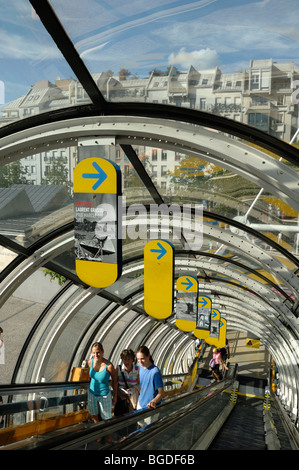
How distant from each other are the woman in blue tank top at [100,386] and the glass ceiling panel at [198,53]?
4057mm

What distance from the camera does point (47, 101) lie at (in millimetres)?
6055

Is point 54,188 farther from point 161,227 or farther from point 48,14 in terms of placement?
point 48,14

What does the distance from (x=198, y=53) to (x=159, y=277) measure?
13.0ft

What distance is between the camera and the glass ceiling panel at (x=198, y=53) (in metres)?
4.36

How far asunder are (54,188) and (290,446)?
20.8 ft

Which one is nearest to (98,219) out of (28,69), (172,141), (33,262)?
(172,141)

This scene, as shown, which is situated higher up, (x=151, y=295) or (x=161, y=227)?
(x=161, y=227)

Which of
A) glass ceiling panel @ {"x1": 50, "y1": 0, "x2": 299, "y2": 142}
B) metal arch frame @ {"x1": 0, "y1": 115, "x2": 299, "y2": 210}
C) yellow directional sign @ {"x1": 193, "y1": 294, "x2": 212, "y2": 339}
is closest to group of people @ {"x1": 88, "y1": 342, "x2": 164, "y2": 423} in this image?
metal arch frame @ {"x1": 0, "y1": 115, "x2": 299, "y2": 210}

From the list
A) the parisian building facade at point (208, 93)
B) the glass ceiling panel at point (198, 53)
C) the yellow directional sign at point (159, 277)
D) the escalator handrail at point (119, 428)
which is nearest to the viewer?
the escalator handrail at point (119, 428)

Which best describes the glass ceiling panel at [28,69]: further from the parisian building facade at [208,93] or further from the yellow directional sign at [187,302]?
the yellow directional sign at [187,302]

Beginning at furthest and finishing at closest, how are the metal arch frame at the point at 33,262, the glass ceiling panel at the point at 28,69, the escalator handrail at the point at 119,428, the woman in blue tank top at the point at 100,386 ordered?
the metal arch frame at the point at 33,262
the woman in blue tank top at the point at 100,386
the glass ceiling panel at the point at 28,69
the escalator handrail at the point at 119,428

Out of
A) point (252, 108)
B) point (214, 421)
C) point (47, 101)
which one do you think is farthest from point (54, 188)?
point (214, 421)

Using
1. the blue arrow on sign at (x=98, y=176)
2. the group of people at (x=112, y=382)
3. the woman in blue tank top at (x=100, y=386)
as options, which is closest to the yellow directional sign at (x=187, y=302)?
the group of people at (x=112, y=382)

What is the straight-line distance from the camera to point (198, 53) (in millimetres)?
4945
